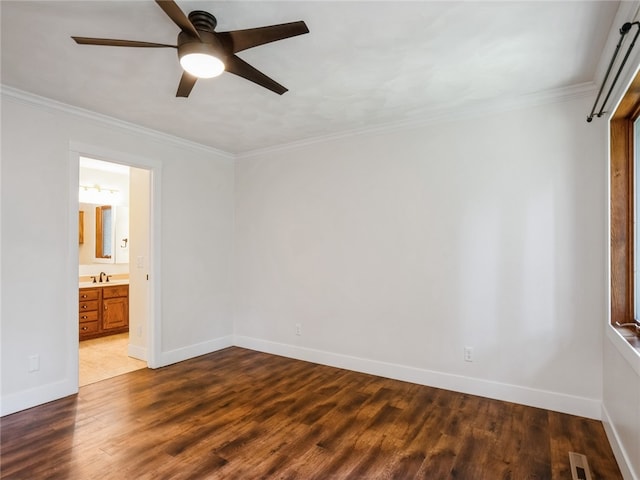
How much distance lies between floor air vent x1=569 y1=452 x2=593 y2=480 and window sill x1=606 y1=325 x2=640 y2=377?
0.73m

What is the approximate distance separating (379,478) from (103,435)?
1937 millimetres

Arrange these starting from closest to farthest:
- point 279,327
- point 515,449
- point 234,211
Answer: point 515,449, point 279,327, point 234,211

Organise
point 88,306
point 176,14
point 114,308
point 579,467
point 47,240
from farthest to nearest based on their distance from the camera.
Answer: point 114,308
point 88,306
point 47,240
point 579,467
point 176,14

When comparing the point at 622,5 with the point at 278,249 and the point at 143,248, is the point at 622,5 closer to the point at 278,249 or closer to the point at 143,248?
the point at 278,249

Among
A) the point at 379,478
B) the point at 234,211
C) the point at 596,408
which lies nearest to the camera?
the point at 379,478

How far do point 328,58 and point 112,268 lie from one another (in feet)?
17.2

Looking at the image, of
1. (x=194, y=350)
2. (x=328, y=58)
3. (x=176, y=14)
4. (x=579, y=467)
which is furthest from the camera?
(x=194, y=350)

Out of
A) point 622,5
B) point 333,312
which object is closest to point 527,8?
point 622,5

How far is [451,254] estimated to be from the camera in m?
3.32

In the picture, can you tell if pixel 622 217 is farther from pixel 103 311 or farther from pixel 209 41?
pixel 103 311

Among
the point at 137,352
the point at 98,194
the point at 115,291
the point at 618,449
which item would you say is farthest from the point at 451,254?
the point at 98,194

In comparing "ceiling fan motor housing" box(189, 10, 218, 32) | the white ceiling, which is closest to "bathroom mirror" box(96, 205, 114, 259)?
the white ceiling

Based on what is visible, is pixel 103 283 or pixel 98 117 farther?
pixel 103 283

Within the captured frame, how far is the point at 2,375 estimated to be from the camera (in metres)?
2.79
